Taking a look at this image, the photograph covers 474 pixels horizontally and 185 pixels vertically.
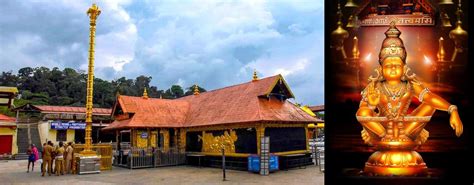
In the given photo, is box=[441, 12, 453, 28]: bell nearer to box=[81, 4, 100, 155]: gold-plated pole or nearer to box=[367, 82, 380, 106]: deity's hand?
box=[367, 82, 380, 106]: deity's hand

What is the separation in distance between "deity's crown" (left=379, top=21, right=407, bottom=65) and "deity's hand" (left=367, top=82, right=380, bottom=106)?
0.53 meters

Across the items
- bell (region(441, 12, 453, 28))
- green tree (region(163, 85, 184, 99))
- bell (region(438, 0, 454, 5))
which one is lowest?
bell (region(441, 12, 453, 28))

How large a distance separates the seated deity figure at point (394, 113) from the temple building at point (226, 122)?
1003cm

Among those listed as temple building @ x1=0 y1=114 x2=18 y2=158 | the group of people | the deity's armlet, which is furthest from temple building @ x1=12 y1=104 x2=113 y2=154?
the deity's armlet

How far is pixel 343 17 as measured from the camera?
795 cm

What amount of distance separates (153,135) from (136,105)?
79.5 inches

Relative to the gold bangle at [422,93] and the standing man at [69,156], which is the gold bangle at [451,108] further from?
the standing man at [69,156]

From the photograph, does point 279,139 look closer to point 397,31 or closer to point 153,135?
point 153,135

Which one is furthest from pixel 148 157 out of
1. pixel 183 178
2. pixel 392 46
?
pixel 392 46

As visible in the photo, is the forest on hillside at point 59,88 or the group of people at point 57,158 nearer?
the group of people at point 57,158

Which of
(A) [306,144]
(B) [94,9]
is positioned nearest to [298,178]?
(A) [306,144]

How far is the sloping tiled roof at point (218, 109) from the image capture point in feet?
63.1

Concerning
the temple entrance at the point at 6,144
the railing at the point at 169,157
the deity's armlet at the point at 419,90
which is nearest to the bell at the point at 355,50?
the deity's armlet at the point at 419,90

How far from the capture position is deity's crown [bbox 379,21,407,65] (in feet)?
25.5
